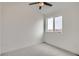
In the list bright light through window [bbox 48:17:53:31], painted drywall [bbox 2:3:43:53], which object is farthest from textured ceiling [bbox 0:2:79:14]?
bright light through window [bbox 48:17:53:31]

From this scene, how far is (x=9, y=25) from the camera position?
2.42 meters

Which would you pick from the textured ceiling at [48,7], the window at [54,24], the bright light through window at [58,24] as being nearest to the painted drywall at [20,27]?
the textured ceiling at [48,7]

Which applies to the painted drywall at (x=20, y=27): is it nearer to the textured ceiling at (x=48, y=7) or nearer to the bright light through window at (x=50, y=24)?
the textured ceiling at (x=48, y=7)

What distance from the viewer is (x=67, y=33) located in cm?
249

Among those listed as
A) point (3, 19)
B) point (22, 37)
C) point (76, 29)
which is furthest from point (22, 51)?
point (76, 29)

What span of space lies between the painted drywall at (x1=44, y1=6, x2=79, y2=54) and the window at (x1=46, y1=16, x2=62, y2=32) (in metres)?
0.07

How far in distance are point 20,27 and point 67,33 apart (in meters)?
1.06

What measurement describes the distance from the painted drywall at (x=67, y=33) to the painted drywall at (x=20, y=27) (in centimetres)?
25

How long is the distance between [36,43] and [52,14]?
2.45ft

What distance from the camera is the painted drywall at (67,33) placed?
2.45 meters

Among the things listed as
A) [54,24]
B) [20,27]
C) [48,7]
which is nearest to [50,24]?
[54,24]

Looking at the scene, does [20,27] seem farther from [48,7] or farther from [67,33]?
[67,33]

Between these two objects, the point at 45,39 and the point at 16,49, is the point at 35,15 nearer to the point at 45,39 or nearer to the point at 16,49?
the point at 45,39

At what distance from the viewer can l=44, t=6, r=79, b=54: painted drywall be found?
2449mm
